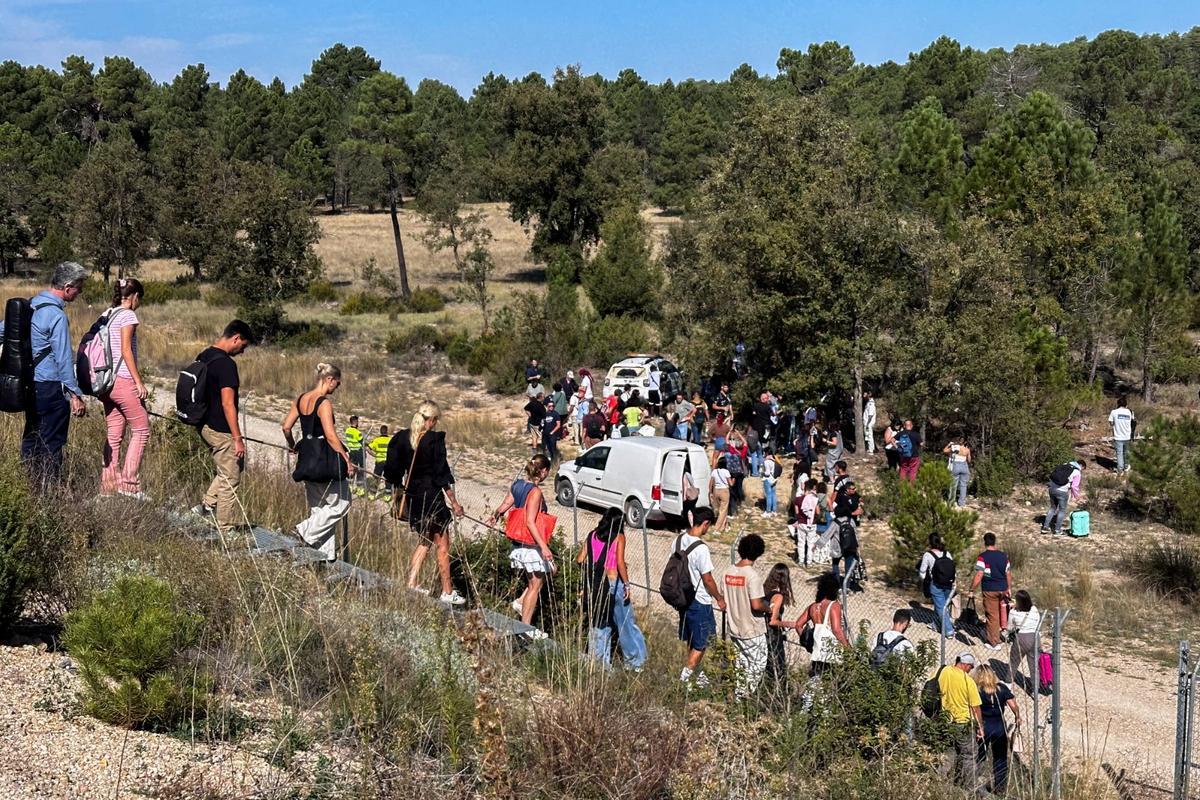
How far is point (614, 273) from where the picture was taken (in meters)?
41.7

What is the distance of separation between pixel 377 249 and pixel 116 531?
6365 centimetres

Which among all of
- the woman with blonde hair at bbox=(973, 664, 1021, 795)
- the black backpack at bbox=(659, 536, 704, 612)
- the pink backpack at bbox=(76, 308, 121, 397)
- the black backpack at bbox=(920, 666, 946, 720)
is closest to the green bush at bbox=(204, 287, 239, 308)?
the pink backpack at bbox=(76, 308, 121, 397)

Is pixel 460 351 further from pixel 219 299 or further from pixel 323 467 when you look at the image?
pixel 323 467

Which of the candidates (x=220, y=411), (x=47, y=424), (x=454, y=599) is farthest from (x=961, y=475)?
(x=47, y=424)

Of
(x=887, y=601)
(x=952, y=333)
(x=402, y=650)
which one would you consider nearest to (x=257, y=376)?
(x=952, y=333)

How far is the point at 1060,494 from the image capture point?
63.0ft

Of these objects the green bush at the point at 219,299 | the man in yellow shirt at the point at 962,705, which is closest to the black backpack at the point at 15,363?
the man in yellow shirt at the point at 962,705

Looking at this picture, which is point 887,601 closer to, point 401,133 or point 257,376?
point 257,376

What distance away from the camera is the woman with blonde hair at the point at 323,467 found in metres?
8.29

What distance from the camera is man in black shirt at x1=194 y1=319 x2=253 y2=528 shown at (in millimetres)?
8430

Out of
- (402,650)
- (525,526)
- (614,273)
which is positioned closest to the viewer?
(402,650)

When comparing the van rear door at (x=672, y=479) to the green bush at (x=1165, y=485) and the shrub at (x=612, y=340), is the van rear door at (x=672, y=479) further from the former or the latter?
the shrub at (x=612, y=340)

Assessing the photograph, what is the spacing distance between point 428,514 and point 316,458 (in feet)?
3.05

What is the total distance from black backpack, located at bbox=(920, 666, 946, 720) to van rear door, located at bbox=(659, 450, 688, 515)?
32.3 ft
